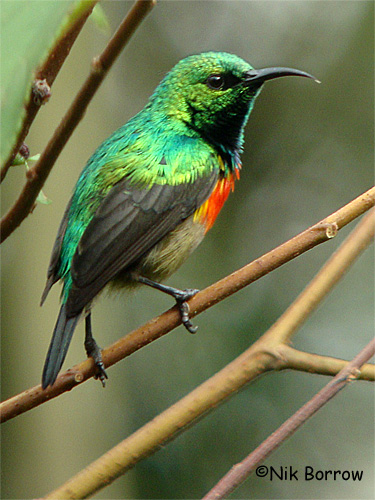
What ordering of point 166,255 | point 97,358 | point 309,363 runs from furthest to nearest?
point 166,255
point 97,358
point 309,363

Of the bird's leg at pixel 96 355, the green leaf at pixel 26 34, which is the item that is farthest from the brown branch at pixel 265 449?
the green leaf at pixel 26 34

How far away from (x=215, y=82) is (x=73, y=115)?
1428 millimetres

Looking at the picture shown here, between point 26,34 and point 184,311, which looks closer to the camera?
point 26,34

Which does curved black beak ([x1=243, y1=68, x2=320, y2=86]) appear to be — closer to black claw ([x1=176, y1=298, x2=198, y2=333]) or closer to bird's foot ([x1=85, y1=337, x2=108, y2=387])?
black claw ([x1=176, y1=298, x2=198, y2=333])

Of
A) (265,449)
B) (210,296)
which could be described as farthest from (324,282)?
(265,449)

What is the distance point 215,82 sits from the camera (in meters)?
2.77

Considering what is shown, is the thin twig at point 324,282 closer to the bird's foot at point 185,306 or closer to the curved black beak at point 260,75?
the bird's foot at point 185,306

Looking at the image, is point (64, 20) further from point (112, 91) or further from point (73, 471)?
point (112, 91)

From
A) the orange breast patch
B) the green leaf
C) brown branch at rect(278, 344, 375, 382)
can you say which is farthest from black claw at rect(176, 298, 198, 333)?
the green leaf

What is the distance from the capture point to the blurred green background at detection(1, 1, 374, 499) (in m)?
4.71

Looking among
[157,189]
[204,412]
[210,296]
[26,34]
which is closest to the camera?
[26,34]

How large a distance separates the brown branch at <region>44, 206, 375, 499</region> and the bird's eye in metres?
1.17

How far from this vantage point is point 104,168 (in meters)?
2.46

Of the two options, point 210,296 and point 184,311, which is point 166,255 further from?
point 210,296
